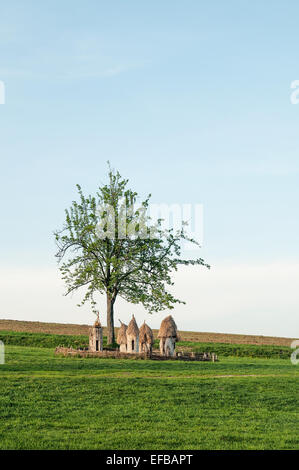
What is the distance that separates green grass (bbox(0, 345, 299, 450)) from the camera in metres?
A: 17.1

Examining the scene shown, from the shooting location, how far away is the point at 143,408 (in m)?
22.1

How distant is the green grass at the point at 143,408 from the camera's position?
17094 mm

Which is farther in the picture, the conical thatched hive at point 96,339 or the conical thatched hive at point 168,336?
the conical thatched hive at point 96,339

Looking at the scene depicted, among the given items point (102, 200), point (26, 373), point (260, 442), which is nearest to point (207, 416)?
point (260, 442)

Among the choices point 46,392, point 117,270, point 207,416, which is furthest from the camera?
point 117,270

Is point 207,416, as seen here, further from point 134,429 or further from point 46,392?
point 46,392

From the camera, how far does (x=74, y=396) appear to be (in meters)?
24.2

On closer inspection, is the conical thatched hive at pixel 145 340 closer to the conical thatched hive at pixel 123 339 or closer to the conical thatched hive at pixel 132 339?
the conical thatched hive at pixel 132 339

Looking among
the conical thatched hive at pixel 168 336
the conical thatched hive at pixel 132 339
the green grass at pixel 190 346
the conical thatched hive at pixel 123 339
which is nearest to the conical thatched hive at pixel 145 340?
the conical thatched hive at pixel 132 339

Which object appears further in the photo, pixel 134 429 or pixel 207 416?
pixel 207 416

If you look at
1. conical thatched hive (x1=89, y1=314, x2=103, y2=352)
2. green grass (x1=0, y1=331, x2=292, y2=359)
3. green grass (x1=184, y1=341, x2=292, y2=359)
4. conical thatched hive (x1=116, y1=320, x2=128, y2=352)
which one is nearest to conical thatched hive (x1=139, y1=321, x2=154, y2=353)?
conical thatched hive (x1=116, y1=320, x2=128, y2=352)

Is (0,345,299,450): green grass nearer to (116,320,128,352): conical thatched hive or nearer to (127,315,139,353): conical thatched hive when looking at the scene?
(127,315,139,353): conical thatched hive

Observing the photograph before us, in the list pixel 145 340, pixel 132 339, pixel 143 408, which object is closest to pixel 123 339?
pixel 132 339
